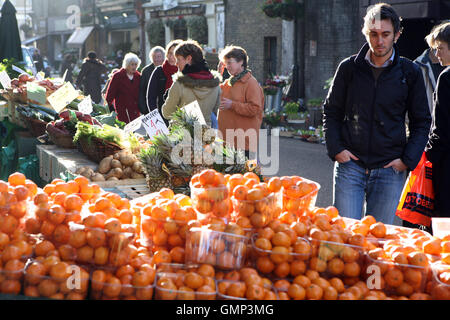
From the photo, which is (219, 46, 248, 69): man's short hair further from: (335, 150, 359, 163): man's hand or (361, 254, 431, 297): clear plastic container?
(361, 254, 431, 297): clear plastic container

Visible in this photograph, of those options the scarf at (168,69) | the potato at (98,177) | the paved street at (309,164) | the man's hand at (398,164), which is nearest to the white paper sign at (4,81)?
the scarf at (168,69)

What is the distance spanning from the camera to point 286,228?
2.46 metres

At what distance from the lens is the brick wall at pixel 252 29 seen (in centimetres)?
2166

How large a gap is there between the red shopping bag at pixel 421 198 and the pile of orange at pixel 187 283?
7.29 feet

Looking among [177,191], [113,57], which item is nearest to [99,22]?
[113,57]

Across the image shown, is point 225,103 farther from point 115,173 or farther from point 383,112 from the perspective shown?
point 383,112

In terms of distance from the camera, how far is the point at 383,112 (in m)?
3.72

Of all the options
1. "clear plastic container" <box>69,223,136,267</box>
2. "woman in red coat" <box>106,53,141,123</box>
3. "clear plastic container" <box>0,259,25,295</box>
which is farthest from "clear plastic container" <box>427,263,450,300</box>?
"woman in red coat" <box>106,53,141,123</box>

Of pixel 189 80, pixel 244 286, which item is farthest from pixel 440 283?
pixel 189 80

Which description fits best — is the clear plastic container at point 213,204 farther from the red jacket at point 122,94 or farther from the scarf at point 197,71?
the red jacket at point 122,94

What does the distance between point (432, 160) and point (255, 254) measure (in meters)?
2.16

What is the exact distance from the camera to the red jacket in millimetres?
8891

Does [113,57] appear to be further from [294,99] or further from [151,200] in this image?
[151,200]

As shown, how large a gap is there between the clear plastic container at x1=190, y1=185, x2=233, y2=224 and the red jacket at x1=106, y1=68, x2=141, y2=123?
6.54 metres
